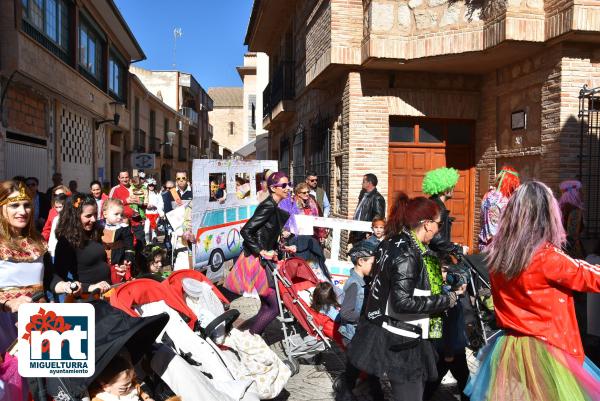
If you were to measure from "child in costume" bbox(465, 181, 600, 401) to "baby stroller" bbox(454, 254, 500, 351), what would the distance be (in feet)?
4.94

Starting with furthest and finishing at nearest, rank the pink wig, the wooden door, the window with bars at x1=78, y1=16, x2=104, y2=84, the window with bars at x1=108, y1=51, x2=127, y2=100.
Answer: the window with bars at x1=108, y1=51, x2=127, y2=100 → the window with bars at x1=78, y1=16, x2=104, y2=84 → the wooden door → the pink wig

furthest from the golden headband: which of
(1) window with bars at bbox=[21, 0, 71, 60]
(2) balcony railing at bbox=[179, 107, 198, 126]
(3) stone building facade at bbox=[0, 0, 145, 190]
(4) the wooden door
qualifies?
(2) balcony railing at bbox=[179, 107, 198, 126]

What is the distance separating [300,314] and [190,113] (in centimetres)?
4469

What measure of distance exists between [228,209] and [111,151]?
62.2 ft

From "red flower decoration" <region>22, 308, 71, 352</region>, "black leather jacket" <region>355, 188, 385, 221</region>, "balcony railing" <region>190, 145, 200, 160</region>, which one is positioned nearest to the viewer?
"red flower decoration" <region>22, 308, 71, 352</region>

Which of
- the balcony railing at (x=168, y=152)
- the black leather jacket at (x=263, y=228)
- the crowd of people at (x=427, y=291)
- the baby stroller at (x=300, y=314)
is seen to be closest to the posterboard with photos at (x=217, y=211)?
the black leather jacket at (x=263, y=228)

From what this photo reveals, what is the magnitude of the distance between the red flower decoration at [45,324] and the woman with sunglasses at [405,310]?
69.5 inches

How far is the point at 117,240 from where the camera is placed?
5.54m

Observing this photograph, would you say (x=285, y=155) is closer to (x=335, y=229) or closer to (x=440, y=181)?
(x=335, y=229)

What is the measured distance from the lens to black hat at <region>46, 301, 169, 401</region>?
8.45ft

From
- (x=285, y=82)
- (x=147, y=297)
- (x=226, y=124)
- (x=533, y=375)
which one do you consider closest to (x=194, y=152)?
(x=226, y=124)

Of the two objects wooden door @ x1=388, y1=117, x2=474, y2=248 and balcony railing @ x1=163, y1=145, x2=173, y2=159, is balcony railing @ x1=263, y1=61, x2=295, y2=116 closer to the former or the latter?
wooden door @ x1=388, y1=117, x2=474, y2=248

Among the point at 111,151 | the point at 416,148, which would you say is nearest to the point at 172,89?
the point at 111,151

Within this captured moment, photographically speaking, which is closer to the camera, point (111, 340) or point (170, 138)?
point (111, 340)
